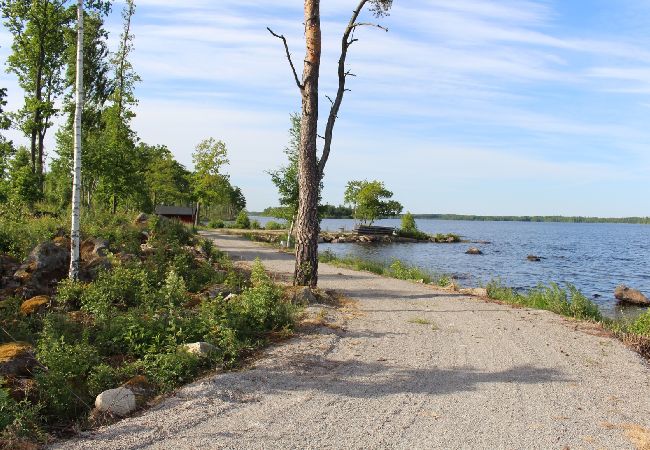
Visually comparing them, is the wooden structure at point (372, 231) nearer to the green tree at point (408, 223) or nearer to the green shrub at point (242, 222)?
the green tree at point (408, 223)

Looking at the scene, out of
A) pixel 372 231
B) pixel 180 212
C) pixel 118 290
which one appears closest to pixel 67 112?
pixel 118 290

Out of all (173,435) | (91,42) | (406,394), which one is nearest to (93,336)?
(173,435)

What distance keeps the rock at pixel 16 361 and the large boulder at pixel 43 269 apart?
379cm

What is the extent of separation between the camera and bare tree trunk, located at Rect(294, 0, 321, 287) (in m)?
11.7

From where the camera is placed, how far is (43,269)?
34.2 ft

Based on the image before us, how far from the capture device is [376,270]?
1884 centimetres

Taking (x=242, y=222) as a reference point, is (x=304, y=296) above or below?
below

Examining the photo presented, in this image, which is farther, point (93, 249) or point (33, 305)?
point (93, 249)

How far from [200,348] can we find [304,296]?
4.15 m

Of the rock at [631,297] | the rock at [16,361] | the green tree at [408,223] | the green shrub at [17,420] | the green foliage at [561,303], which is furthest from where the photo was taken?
the green tree at [408,223]

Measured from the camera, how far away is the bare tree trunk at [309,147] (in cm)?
1173

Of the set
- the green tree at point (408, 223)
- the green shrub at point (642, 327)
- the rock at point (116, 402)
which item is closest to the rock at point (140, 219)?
the rock at point (116, 402)

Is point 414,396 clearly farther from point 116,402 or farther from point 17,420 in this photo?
point 17,420

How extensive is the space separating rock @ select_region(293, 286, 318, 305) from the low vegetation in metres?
0.45
